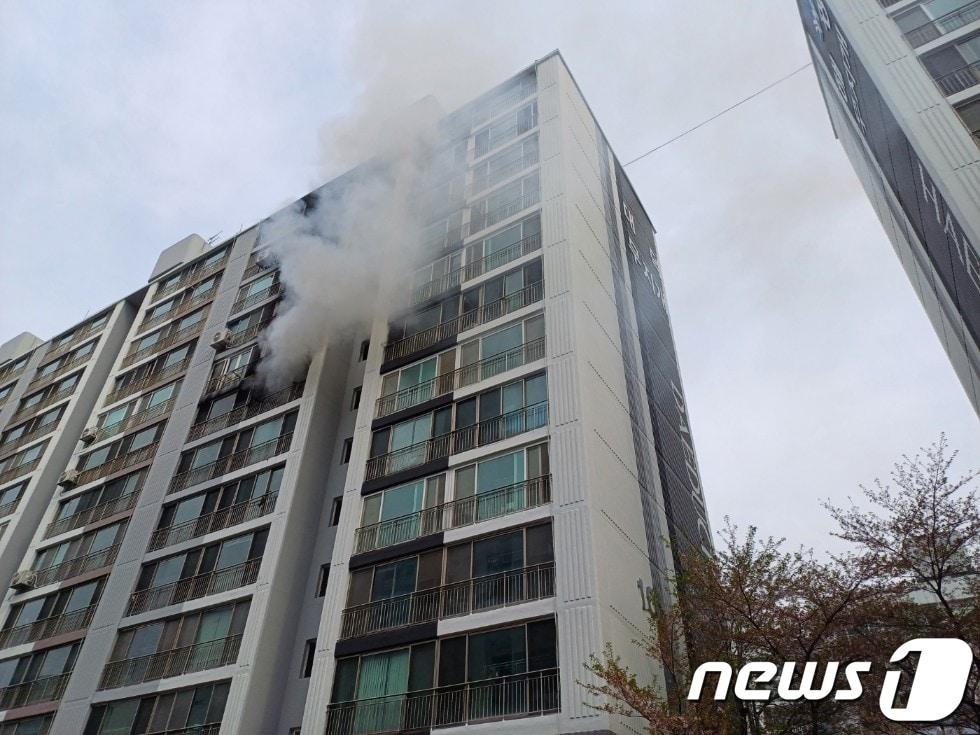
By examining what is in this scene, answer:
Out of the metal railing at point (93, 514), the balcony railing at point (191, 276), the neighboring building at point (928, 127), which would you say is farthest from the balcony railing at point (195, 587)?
the neighboring building at point (928, 127)

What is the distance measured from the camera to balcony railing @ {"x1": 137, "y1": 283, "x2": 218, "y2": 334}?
4028 cm

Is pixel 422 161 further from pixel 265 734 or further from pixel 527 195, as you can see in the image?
pixel 265 734

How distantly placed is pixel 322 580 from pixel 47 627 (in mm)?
13201

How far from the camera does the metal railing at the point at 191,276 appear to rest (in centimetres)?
4162

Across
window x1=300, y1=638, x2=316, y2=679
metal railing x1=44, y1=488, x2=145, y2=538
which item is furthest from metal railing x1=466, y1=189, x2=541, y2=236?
metal railing x1=44, y1=488, x2=145, y2=538

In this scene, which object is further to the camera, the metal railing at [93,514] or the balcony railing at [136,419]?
the balcony railing at [136,419]

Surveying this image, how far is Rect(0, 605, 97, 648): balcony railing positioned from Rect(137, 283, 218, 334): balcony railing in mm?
16262

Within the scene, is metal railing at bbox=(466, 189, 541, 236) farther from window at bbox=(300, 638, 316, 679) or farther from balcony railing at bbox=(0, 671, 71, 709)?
balcony railing at bbox=(0, 671, 71, 709)

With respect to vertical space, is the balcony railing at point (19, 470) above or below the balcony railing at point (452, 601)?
above

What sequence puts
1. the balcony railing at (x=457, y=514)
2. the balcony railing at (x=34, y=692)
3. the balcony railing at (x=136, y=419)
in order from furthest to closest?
the balcony railing at (x=136, y=419) < the balcony railing at (x=34, y=692) < the balcony railing at (x=457, y=514)

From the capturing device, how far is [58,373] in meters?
44.9

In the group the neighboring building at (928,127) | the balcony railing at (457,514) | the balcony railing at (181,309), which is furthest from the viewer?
the balcony railing at (181,309)

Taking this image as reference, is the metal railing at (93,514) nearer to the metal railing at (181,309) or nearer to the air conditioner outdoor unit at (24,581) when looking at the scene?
the air conditioner outdoor unit at (24,581)

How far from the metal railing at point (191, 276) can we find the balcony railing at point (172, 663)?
21.5 m
